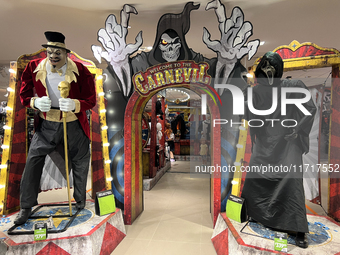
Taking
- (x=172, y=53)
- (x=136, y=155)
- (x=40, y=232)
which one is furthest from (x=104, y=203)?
(x=172, y=53)

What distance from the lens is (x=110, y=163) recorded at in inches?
123

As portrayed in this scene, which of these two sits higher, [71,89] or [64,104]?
[71,89]

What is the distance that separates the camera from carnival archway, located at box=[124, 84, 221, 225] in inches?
114

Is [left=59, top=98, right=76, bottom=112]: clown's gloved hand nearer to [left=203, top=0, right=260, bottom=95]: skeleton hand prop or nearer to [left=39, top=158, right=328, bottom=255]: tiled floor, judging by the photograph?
[left=39, top=158, right=328, bottom=255]: tiled floor

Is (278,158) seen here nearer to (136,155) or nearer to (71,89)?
(136,155)

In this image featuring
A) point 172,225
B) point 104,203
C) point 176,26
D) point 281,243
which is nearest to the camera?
point 281,243

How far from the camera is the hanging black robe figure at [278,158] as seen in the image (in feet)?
6.24

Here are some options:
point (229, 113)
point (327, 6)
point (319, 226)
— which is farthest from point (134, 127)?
point (327, 6)

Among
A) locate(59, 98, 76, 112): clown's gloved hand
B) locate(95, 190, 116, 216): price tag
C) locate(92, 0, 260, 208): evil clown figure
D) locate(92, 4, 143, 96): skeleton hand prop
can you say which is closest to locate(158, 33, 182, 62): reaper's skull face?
locate(92, 0, 260, 208): evil clown figure

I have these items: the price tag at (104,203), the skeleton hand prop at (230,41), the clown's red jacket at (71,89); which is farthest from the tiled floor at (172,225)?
the skeleton hand prop at (230,41)

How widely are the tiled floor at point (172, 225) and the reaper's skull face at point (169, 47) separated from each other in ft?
7.76

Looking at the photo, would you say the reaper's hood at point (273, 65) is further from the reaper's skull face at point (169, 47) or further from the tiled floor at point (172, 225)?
the tiled floor at point (172, 225)

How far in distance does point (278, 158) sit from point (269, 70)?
2.69 feet

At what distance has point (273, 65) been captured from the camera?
76.7 inches
